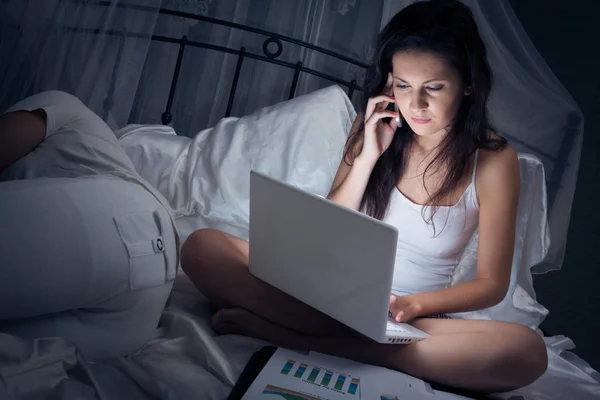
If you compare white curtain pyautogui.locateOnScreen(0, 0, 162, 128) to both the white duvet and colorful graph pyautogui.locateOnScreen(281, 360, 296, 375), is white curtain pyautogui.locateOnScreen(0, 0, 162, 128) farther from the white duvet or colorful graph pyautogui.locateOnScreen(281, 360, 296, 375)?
colorful graph pyautogui.locateOnScreen(281, 360, 296, 375)

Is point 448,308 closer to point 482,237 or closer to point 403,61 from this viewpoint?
point 482,237

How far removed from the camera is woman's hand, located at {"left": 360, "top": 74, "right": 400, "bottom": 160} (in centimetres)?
140

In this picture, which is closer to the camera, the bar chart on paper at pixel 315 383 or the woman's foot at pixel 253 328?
the bar chart on paper at pixel 315 383

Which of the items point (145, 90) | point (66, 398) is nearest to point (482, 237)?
point (66, 398)

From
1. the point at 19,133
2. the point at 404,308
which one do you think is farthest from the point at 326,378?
the point at 19,133

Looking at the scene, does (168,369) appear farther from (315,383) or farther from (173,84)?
(173,84)

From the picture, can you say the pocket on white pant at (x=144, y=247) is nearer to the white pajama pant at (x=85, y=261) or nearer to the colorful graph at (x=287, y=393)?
the white pajama pant at (x=85, y=261)

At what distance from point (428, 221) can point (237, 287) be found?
490 millimetres

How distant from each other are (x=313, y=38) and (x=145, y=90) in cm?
62

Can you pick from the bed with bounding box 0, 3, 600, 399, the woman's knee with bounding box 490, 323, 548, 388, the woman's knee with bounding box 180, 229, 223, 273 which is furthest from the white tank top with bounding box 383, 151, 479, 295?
the woman's knee with bounding box 180, 229, 223, 273

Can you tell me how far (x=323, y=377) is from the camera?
3.34ft

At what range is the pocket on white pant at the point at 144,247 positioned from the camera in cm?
99

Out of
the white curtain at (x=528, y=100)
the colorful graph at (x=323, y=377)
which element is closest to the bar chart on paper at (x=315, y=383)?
the colorful graph at (x=323, y=377)

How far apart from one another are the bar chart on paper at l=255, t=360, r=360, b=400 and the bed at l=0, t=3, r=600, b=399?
0.11 m
